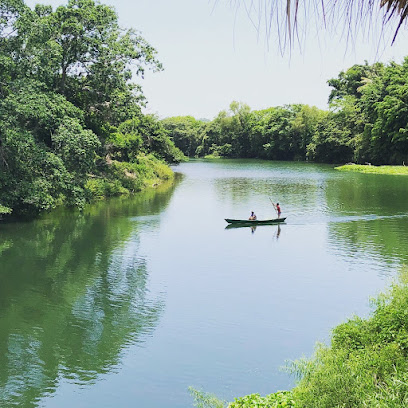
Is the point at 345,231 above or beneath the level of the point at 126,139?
beneath

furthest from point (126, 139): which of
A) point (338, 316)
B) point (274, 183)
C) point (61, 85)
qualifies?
point (338, 316)

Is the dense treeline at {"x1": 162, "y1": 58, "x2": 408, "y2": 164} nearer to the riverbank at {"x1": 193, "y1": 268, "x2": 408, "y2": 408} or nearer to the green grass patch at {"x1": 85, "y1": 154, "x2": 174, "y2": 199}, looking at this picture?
the green grass patch at {"x1": 85, "y1": 154, "x2": 174, "y2": 199}

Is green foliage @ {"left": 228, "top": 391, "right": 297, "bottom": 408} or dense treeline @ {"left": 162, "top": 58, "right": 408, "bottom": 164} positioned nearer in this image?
green foliage @ {"left": 228, "top": 391, "right": 297, "bottom": 408}

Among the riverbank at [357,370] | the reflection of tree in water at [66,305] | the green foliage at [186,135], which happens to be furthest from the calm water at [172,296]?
→ the green foliage at [186,135]

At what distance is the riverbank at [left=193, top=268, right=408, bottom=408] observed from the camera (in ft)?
18.6

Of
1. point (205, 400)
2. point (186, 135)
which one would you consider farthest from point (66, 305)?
point (186, 135)

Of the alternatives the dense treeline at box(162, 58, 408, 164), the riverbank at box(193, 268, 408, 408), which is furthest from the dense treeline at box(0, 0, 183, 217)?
the dense treeline at box(162, 58, 408, 164)

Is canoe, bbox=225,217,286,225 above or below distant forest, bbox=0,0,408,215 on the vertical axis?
below

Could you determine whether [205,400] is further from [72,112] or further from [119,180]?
[119,180]

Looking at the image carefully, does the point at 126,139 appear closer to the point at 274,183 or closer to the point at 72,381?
the point at 274,183

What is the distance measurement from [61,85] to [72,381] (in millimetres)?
22235

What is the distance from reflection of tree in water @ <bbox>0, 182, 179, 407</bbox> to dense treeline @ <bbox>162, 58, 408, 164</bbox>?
40.8 m

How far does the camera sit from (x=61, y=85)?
2827cm

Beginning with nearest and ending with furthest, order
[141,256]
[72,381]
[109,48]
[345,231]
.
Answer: [72,381] < [141,256] < [345,231] < [109,48]
